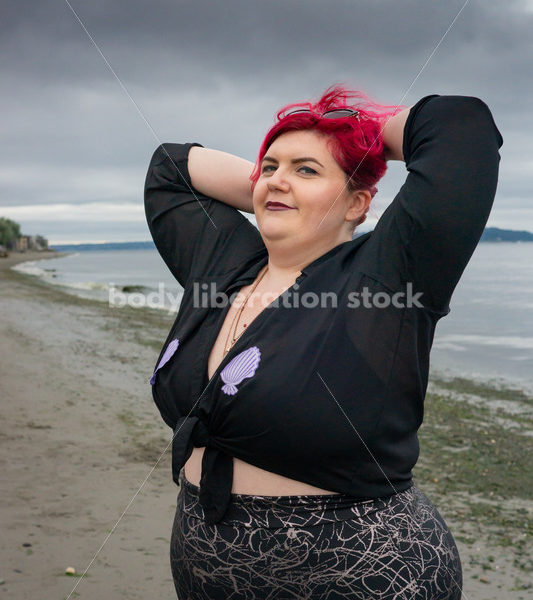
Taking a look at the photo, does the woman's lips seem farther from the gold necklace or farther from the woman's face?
the gold necklace

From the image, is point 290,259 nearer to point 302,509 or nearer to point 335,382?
point 335,382

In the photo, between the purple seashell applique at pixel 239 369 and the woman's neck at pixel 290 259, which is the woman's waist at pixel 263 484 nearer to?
the purple seashell applique at pixel 239 369

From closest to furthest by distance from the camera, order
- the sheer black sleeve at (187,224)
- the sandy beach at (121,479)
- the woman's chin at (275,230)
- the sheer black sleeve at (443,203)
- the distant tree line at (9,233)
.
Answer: the sheer black sleeve at (443,203) < the woman's chin at (275,230) < the sheer black sleeve at (187,224) < the sandy beach at (121,479) < the distant tree line at (9,233)

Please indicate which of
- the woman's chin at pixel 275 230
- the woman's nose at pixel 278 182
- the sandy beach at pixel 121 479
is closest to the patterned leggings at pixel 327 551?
the woman's chin at pixel 275 230

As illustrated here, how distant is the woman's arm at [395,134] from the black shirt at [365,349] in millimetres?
76

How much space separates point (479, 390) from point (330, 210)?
12416 millimetres

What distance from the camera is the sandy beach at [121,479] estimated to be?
173 inches

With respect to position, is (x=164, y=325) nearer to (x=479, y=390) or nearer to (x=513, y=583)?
(x=479, y=390)

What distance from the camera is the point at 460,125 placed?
1823mm

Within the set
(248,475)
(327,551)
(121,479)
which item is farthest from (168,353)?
(121,479)

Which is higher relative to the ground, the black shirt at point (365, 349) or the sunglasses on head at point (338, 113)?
the sunglasses on head at point (338, 113)

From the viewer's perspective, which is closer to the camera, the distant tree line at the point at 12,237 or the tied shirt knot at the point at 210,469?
the tied shirt knot at the point at 210,469

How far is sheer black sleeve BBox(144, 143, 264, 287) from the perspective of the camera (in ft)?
8.06

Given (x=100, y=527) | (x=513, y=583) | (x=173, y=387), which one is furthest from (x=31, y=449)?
(x=173, y=387)
